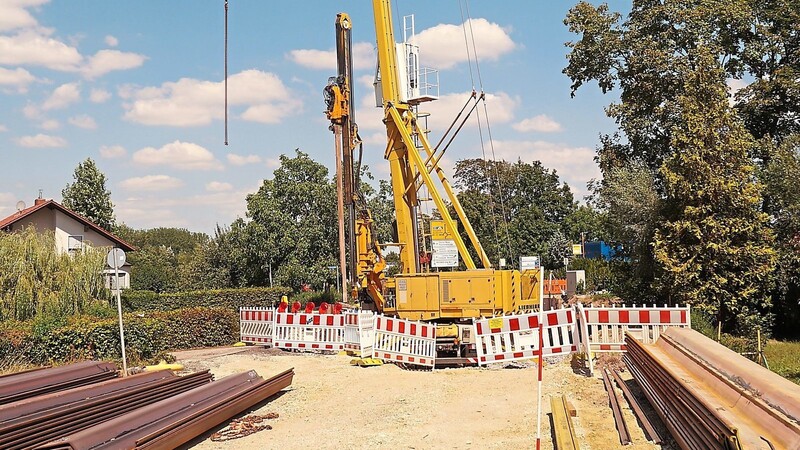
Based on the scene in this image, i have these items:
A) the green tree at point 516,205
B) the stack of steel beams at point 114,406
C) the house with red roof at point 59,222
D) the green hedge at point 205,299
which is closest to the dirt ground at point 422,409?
the stack of steel beams at point 114,406

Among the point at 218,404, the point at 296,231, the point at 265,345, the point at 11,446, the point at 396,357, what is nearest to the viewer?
the point at 11,446

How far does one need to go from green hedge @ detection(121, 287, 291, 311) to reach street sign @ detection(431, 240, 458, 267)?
13.5m

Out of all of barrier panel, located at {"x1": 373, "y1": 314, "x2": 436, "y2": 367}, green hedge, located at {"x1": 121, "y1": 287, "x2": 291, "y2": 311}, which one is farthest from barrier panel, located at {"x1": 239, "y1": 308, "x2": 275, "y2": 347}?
green hedge, located at {"x1": 121, "y1": 287, "x2": 291, "y2": 311}

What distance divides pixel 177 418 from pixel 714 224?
64.3 ft

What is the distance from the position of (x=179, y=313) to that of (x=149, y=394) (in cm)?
1250

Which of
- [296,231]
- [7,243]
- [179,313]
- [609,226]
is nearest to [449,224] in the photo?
[179,313]

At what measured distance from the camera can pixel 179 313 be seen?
23891mm

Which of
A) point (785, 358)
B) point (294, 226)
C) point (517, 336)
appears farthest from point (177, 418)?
point (294, 226)

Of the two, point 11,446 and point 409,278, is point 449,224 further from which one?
point 11,446

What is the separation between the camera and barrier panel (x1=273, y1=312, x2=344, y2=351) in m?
20.6

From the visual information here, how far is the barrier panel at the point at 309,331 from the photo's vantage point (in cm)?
2061

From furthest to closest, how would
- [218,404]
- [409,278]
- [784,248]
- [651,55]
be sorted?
1. [651,55]
2. [784,248]
3. [409,278]
4. [218,404]

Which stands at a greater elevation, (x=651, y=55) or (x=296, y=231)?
(x=651, y=55)

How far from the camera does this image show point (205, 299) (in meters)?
34.7
